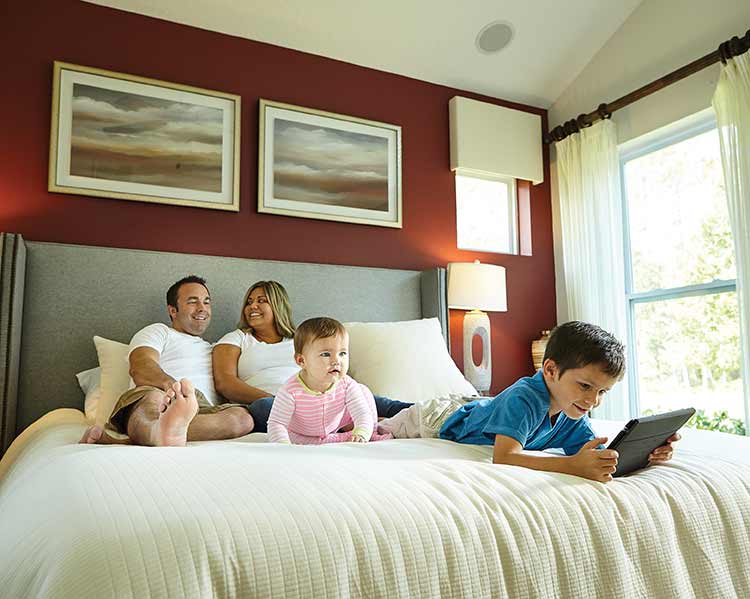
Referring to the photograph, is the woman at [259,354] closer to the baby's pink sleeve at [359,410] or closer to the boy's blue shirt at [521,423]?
the baby's pink sleeve at [359,410]

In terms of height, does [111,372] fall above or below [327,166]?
below

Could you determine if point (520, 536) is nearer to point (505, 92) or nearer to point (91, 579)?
point (91, 579)

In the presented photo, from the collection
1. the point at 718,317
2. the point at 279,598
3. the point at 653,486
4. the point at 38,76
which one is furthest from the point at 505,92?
the point at 279,598

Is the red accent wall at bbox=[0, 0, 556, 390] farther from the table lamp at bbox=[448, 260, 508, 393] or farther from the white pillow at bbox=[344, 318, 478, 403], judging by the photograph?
the white pillow at bbox=[344, 318, 478, 403]

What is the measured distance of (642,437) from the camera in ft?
4.34

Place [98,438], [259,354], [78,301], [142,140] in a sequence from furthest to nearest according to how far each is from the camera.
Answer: [142,140]
[78,301]
[259,354]
[98,438]

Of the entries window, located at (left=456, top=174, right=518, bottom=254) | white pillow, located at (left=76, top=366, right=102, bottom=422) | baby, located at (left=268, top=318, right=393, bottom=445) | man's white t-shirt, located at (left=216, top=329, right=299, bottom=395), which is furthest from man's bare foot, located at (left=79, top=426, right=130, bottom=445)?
window, located at (left=456, top=174, right=518, bottom=254)

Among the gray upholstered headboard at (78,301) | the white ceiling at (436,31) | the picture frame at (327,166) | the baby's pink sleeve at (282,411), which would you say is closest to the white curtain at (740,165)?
the white ceiling at (436,31)

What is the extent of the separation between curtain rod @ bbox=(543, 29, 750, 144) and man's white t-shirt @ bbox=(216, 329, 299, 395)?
2392 millimetres

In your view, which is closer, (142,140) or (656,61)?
(142,140)

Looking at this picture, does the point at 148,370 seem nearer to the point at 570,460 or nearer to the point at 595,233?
the point at 570,460

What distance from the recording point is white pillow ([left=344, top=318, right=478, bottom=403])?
111 inches

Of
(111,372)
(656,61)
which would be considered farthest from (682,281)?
(111,372)

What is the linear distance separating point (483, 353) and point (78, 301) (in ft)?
7.12
